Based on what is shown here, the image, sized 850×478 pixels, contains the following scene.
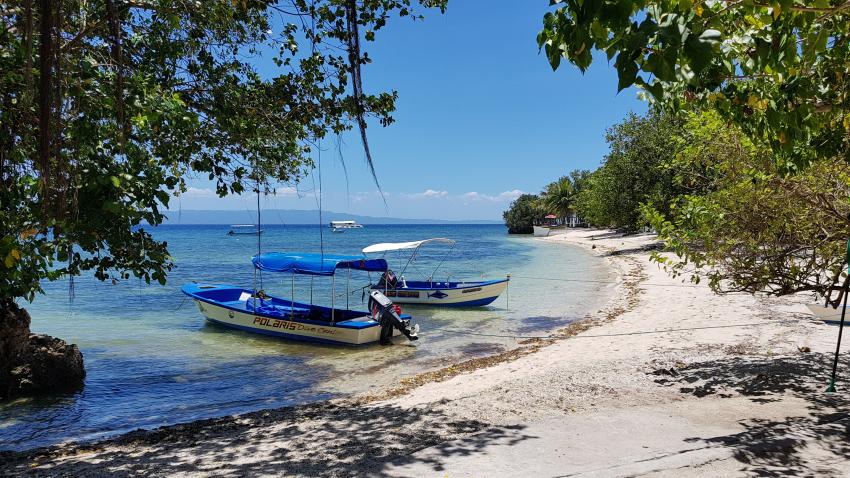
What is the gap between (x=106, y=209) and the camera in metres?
5.00

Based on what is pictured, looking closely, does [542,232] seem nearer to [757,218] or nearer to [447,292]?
[447,292]

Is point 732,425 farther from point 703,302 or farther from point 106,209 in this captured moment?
point 703,302

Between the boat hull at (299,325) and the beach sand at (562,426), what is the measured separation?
3631 mm

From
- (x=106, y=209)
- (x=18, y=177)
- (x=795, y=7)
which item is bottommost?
(x=106, y=209)

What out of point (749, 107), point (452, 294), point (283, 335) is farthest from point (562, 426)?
point (452, 294)

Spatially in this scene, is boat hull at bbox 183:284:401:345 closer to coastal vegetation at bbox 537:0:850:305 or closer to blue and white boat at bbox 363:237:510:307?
blue and white boat at bbox 363:237:510:307

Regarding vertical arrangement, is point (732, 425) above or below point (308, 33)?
below

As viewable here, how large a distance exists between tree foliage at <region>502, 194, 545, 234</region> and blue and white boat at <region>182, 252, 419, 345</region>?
105 metres

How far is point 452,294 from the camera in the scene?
22.1 m

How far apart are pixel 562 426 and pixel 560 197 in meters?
100

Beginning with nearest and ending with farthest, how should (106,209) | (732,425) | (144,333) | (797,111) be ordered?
(797,111) < (106,209) < (732,425) < (144,333)

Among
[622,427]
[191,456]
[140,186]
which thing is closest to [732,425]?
[622,427]

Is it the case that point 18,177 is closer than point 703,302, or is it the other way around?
point 18,177

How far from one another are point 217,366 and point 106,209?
9658mm
